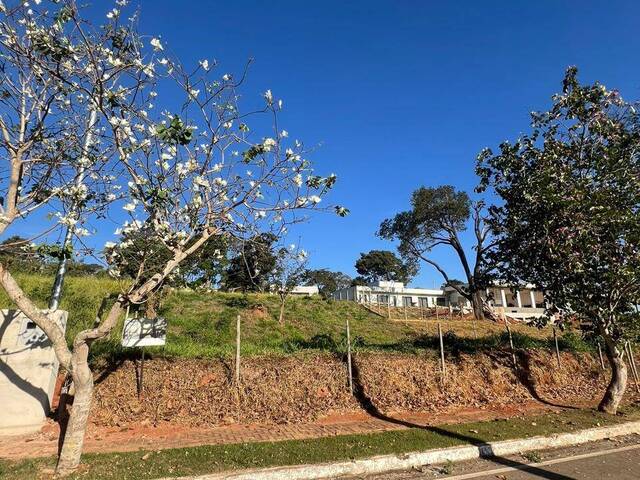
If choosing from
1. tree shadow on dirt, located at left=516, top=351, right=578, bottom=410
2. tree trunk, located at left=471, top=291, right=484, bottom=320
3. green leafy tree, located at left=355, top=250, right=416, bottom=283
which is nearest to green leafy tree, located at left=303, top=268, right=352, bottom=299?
green leafy tree, located at left=355, top=250, right=416, bottom=283

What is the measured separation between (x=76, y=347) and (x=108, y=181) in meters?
3.10

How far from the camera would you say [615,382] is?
1104 centimetres

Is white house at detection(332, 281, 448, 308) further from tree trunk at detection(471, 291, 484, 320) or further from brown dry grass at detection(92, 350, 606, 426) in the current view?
brown dry grass at detection(92, 350, 606, 426)

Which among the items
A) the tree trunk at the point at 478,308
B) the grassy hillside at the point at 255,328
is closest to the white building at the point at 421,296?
the tree trunk at the point at 478,308

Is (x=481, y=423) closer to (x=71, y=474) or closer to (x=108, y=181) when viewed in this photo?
(x=71, y=474)

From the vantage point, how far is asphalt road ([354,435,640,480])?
21.4 feet

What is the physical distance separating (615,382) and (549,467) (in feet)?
18.6

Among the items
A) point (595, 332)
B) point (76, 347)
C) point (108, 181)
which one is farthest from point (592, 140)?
point (76, 347)

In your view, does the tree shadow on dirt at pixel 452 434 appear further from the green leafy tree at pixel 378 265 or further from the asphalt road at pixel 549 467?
the green leafy tree at pixel 378 265

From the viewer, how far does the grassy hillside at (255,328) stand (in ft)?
43.2

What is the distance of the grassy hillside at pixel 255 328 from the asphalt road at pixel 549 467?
6.07 metres

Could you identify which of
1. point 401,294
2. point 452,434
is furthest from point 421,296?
point 452,434

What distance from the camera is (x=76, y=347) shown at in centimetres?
664

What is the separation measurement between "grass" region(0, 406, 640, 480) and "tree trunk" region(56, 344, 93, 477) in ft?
0.80
